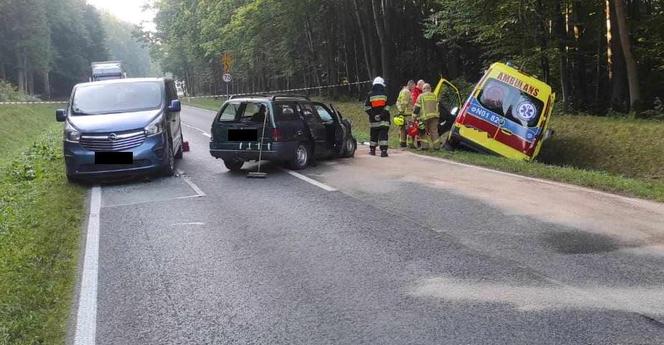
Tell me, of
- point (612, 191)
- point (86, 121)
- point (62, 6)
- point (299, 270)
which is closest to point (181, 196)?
point (86, 121)

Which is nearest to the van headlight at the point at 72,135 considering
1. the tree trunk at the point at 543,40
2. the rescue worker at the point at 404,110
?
the rescue worker at the point at 404,110

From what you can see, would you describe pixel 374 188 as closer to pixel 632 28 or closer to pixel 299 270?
pixel 299 270

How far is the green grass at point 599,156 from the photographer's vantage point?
10625 millimetres

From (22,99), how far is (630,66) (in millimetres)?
40923

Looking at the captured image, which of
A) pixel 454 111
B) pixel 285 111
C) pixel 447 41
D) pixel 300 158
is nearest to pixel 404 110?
pixel 454 111

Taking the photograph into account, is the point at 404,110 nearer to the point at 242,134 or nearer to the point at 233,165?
the point at 233,165

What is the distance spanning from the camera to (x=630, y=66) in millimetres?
16062

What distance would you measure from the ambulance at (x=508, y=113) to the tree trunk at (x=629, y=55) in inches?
155

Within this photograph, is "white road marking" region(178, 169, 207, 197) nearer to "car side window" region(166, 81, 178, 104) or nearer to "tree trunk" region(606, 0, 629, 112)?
"car side window" region(166, 81, 178, 104)

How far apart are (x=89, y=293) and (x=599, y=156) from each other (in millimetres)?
12499

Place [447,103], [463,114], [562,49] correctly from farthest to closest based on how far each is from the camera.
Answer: [562,49] < [447,103] < [463,114]

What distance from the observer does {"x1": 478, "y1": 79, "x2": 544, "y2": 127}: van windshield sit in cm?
1330

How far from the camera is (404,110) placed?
15750mm

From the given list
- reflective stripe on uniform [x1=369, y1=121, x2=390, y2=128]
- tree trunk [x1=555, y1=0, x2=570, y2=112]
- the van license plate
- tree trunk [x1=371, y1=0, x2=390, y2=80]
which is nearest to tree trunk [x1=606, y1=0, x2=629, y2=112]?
tree trunk [x1=555, y1=0, x2=570, y2=112]
